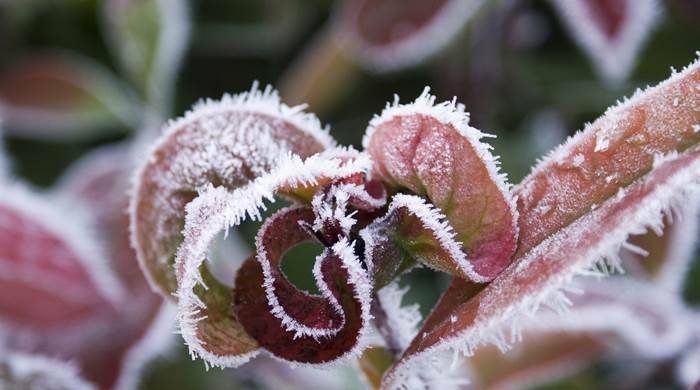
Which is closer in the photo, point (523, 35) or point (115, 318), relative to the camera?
point (115, 318)

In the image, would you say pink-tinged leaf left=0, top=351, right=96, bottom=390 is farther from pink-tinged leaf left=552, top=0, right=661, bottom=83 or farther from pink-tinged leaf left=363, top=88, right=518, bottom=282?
pink-tinged leaf left=552, top=0, right=661, bottom=83

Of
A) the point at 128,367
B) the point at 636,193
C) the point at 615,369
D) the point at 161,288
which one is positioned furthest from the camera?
the point at 615,369

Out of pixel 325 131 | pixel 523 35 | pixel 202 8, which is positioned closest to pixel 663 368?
pixel 325 131

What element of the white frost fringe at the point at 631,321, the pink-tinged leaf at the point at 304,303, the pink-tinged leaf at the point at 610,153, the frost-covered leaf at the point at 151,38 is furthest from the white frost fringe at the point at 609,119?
the frost-covered leaf at the point at 151,38

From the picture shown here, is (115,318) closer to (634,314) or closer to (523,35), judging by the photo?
(634,314)

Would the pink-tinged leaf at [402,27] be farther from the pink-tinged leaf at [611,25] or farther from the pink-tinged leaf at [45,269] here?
the pink-tinged leaf at [45,269]
